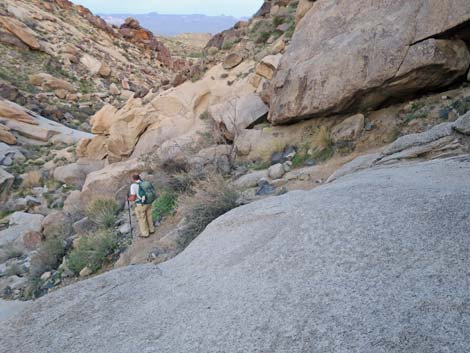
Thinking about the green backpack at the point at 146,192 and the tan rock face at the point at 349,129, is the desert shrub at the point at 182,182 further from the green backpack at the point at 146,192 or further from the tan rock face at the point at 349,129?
the tan rock face at the point at 349,129

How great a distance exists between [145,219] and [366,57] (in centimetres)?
527

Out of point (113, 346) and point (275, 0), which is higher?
point (275, 0)

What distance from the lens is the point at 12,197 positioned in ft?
49.8

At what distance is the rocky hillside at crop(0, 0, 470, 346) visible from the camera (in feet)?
7.97

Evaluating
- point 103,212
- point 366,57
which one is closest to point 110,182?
point 103,212

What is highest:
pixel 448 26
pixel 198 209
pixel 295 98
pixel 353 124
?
pixel 448 26

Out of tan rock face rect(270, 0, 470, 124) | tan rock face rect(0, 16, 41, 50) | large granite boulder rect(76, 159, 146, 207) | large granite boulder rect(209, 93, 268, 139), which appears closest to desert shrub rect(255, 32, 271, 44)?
large granite boulder rect(209, 93, 268, 139)

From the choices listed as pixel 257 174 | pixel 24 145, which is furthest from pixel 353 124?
pixel 24 145

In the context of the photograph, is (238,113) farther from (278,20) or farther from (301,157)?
(278,20)

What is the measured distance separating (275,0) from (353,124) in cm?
930

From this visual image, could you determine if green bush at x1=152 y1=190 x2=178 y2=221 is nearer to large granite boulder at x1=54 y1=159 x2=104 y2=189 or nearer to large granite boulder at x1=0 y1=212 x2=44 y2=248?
large granite boulder at x1=0 y1=212 x2=44 y2=248

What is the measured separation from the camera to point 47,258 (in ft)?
27.8

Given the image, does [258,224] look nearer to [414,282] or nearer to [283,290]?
[283,290]

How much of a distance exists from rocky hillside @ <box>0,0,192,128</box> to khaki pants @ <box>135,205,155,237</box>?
1778cm
